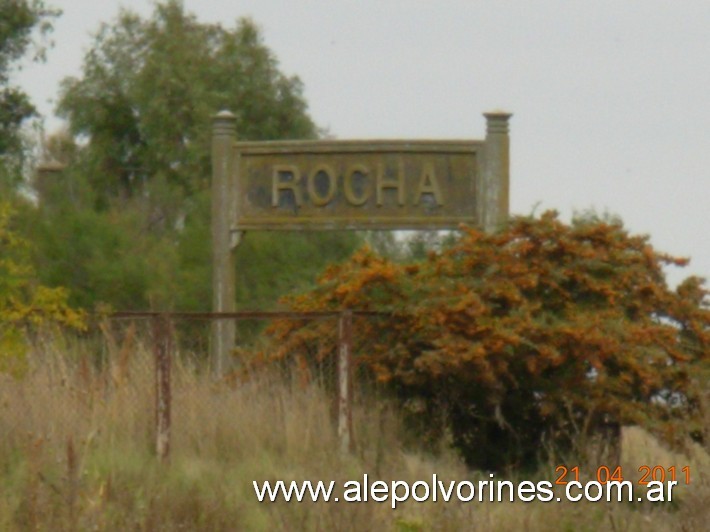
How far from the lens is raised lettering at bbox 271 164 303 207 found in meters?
17.2

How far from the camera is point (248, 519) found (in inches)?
412

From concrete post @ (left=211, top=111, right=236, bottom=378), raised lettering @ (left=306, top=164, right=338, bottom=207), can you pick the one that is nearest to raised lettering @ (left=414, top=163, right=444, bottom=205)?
raised lettering @ (left=306, top=164, right=338, bottom=207)

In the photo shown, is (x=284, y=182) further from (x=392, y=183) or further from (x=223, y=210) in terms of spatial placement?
(x=392, y=183)

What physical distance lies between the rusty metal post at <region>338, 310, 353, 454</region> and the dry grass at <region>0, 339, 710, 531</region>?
12 centimetres

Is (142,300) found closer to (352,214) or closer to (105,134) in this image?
(352,214)

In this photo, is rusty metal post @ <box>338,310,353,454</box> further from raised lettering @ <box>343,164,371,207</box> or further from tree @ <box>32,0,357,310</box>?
tree @ <box>32,0,357,310</box>

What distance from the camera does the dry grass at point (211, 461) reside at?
9.77 m

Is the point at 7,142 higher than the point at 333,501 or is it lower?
higher

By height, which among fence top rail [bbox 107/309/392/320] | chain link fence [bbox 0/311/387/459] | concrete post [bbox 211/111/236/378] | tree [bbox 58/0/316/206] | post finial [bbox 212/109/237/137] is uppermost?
tree [bbox 58/0/316/206]

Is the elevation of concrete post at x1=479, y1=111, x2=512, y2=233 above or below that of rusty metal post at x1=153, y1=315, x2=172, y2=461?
above

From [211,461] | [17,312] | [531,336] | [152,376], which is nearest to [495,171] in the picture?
[531,336]

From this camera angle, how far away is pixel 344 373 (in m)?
12.6

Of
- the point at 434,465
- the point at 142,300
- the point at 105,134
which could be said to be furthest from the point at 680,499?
the point at 105,134

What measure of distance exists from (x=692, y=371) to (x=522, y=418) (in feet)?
4.97
